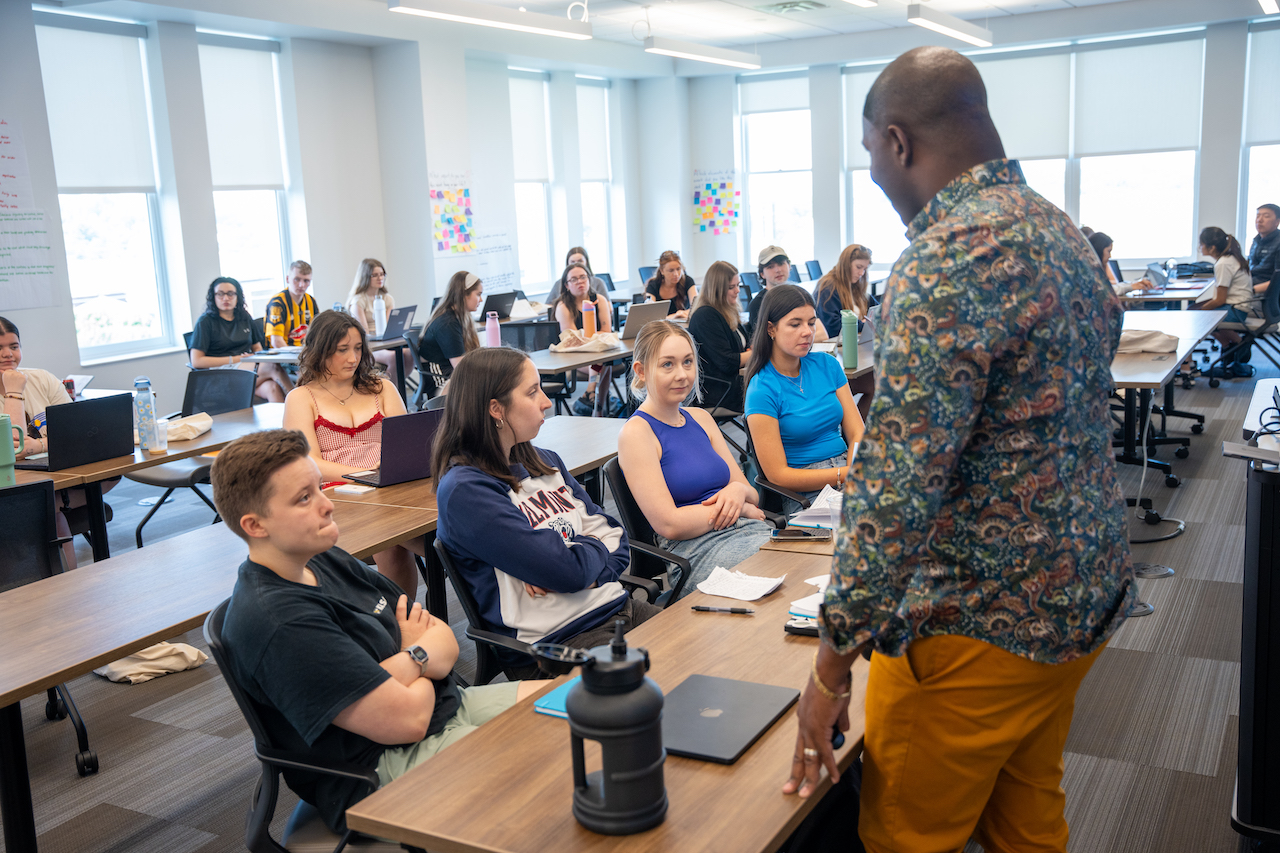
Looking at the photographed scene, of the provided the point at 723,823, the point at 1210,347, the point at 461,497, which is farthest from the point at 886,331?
the point at 1210,347

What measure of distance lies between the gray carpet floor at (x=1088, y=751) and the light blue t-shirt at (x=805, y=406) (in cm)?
111

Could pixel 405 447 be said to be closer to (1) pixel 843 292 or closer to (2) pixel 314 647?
(2) pixel 314 647

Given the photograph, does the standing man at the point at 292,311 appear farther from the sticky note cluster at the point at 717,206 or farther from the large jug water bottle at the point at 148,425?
the sticky note cluster at the point at 717,206

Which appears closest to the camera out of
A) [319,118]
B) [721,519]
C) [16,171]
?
[721,519]

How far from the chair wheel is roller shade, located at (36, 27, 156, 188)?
17.5 ft

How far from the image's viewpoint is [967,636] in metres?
1.19

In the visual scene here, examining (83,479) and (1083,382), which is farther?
(83,479)

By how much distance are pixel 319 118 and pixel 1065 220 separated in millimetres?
8232

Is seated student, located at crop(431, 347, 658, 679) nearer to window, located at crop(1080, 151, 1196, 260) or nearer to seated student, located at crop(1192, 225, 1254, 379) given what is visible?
seated student, located at crop(1192, 225, 1254, 379)

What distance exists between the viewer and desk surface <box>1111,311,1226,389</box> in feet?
13.5

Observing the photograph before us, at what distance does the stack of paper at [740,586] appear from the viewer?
6.57 ft

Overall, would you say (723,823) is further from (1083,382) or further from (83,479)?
(83,479)

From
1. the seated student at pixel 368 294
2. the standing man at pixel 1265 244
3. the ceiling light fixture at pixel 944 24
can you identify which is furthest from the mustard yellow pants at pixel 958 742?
the standing man at pixel 1265 244

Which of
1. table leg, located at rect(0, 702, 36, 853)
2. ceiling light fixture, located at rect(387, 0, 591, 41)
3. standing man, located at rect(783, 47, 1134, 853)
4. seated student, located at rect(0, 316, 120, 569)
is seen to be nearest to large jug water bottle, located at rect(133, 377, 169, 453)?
seated student, located at rect(0, 316, 120, 569)
